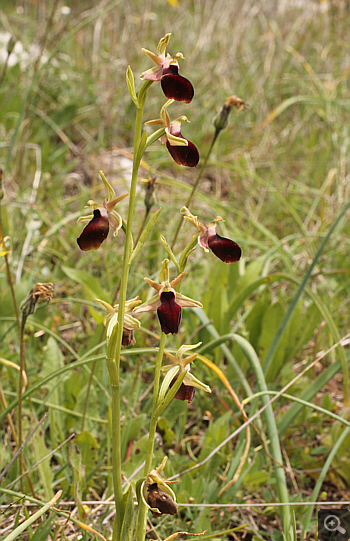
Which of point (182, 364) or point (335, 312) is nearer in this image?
point (182, 364)

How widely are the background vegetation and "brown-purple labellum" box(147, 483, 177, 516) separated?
310 millimetres

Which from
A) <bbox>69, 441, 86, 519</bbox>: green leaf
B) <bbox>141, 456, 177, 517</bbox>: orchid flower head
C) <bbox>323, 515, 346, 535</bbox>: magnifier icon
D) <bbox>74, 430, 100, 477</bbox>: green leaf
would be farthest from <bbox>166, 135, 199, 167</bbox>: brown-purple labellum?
<bbox>323, 515, 346, 535</bbox>: magnifier icon

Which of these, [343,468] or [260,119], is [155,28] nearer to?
[260,119]

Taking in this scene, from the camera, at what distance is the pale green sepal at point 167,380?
95cm

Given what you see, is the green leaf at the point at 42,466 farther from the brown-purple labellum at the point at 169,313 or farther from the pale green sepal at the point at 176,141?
the pale green sepal at the point at 176,141

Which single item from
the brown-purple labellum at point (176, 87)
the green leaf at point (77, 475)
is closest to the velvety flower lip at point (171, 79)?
the brown-purple labellum at point (176, 87)

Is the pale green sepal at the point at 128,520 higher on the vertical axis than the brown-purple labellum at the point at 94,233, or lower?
lower

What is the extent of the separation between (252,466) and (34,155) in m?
2.81

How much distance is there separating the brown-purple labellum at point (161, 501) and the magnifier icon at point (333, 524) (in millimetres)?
681

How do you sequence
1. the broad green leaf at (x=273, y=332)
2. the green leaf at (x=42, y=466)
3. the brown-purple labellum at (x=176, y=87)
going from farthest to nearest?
the broad green leaf at (x=273, y=332) < the green leaf at (x=42, y=466) < the brown-purple labellum at (x=176, y=87)

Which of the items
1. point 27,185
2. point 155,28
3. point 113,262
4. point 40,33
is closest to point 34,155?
point 27,185

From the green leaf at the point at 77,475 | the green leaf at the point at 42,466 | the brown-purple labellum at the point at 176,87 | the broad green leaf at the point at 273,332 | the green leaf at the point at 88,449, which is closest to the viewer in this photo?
the brown-purple labellum at the point at 176,87

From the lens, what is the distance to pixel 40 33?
4613 millimetres

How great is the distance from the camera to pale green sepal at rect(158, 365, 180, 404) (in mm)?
950
